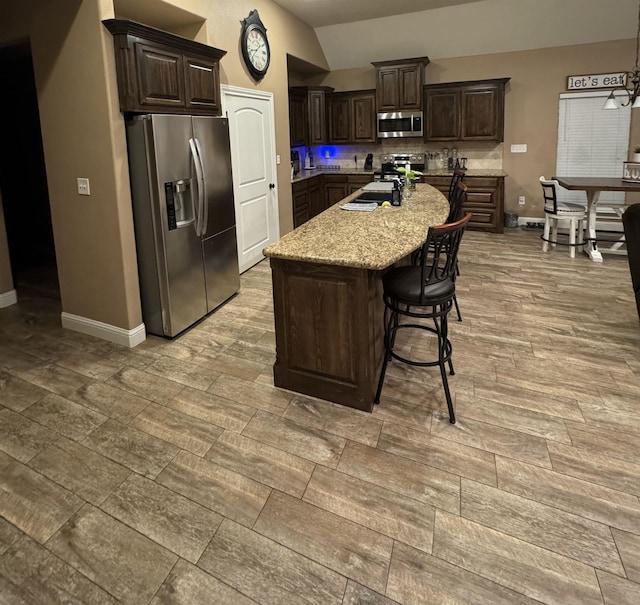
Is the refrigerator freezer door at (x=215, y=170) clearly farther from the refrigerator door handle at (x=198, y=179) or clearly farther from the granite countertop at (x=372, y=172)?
the granite countertop at (x=372, y=172)

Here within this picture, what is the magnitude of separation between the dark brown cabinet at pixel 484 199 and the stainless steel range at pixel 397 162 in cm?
60

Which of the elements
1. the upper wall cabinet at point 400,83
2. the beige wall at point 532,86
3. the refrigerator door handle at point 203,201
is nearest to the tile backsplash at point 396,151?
the beige wall at point 532,86

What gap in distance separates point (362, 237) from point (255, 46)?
3548 millimetres

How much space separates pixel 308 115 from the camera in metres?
7.52

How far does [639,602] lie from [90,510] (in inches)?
82.1

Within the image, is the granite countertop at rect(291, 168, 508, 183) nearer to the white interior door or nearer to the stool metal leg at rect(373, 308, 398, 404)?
the white interior door

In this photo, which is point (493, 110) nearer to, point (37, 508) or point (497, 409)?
point (497, 409)

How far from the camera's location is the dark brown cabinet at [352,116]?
7.61 meters

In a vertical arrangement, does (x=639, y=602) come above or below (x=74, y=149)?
below

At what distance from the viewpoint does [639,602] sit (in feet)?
5.10

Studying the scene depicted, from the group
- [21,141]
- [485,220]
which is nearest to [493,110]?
[485,220]

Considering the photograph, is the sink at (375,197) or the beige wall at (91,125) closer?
the beige wall at (91,125)

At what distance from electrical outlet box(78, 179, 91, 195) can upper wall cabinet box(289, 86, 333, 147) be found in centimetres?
419

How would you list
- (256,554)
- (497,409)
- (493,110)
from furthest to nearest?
(493,110) → (497,409) → (256,554)
